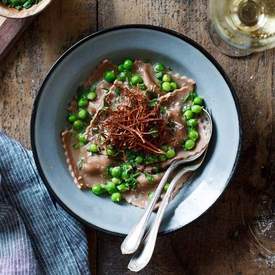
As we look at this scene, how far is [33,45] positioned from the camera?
71.5 inches

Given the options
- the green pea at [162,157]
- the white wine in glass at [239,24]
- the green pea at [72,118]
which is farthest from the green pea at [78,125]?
the white wine in glass at [239,24]

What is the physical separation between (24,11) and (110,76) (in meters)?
0.30

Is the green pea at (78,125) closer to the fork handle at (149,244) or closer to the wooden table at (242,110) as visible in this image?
the wooden table at (242,110)

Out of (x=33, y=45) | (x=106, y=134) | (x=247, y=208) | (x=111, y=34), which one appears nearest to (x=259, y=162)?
(x=247, y=208)

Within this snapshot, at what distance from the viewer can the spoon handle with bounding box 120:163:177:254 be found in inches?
63.0

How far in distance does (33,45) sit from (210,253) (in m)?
0.80

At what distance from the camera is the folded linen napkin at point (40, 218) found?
69.7 inches

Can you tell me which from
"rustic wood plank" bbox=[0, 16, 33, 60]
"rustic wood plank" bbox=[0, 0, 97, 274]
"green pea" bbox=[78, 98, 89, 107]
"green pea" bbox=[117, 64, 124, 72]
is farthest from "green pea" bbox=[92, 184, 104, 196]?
"rustic wood plank" bbox=[0, 16, 33, 60]

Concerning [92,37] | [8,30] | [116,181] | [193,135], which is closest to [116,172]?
[116,181]

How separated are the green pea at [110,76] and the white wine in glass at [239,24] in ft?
1.01

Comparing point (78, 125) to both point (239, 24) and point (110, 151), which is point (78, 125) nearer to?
point (110, 151)

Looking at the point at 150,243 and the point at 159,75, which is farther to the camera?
the point at 159,75

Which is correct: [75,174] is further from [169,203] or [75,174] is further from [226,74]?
[226,74]

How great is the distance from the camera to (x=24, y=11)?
67.2 inches
